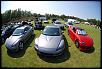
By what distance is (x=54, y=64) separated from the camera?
316 inches

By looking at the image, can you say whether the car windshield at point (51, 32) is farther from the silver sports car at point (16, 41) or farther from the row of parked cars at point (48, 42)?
the silver sports car at point (16, 41)

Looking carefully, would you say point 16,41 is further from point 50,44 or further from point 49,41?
point 50,44

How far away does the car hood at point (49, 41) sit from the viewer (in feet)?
28.3

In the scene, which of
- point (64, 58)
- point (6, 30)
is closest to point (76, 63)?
point (64, 58)

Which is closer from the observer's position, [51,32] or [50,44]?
[50,44]

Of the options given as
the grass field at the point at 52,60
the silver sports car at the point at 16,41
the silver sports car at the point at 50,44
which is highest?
the silver sports car at the point at 50,44

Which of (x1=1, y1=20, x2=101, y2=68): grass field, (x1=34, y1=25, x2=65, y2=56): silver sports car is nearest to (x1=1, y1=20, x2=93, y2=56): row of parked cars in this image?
(x1=34, y1=25, x2=65, y2=56): silver sports car

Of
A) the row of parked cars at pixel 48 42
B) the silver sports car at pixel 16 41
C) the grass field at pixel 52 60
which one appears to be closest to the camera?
the grass field at pixel 52 60

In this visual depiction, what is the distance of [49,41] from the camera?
29.8 feet

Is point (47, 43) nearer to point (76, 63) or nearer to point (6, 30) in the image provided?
point (76, 63)

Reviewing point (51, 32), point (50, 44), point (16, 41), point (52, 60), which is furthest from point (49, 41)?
point (16, 41)

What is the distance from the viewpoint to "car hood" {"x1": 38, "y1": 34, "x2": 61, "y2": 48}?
864 cm

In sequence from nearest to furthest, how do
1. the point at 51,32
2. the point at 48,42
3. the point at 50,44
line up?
the point at 50,44 → the point at 48,42 → the point at 51,32

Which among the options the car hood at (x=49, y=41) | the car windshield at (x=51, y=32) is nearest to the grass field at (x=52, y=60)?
the car hood at (x=49, y=41)
